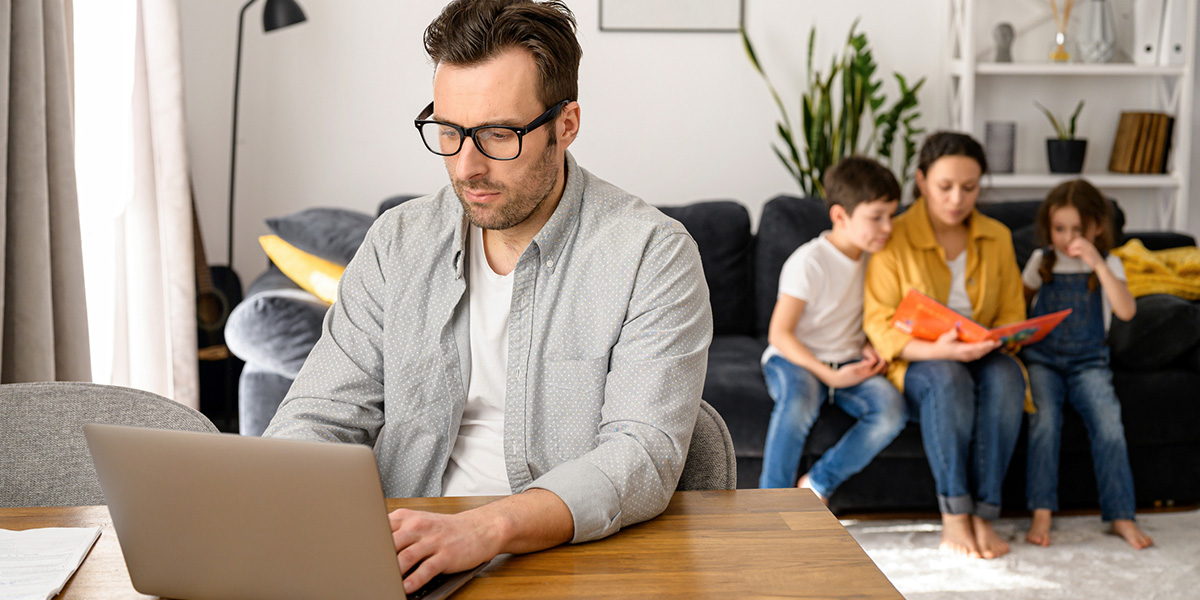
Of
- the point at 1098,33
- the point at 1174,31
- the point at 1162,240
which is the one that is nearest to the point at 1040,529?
the point at 1162,240

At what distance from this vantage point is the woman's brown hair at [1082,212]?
2.49 m

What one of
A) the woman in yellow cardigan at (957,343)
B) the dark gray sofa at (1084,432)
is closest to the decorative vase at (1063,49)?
the dark gray sofa at (1084,432)

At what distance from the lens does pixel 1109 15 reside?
11.2 feet

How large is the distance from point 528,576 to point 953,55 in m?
3.17

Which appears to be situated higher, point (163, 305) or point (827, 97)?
point (827, 97)

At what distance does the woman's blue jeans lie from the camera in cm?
232

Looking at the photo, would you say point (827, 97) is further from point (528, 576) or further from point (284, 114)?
point (528, 576)

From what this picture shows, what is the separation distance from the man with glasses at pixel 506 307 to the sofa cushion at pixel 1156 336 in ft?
6.12

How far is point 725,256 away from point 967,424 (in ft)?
3.08

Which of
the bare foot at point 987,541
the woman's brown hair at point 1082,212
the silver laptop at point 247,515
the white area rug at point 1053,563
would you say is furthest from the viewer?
the woman's brown hair at point 1082,212

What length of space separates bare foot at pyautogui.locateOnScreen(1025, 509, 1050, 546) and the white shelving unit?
1.42 m

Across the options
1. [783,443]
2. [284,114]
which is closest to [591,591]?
[783,443]

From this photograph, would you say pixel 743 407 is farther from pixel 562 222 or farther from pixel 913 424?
pixel 562 222

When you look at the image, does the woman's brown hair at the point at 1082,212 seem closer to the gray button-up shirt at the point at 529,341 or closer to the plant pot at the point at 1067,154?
the plant pot at the point at 1067,154
